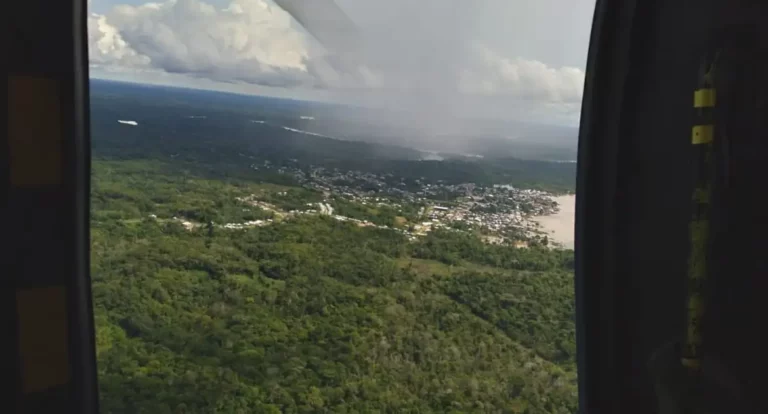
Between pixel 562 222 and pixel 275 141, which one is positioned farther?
pixel 275 141

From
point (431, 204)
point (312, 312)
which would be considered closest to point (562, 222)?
point (431, 204)

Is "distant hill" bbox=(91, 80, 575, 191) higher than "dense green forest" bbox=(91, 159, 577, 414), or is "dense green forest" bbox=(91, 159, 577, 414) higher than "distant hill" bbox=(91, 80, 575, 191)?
"distant hill" bbox=(91, 80, 575, 191)

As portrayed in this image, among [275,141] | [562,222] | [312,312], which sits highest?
[275,141]

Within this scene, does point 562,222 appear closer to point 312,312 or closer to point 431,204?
point 431,204

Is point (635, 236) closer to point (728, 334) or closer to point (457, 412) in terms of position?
point (728, 334)

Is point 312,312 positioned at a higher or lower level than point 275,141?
lower

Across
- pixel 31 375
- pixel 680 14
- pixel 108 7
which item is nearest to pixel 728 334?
pixel 680 14

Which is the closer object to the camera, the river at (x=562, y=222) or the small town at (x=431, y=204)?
the river at (x=562, y=222)

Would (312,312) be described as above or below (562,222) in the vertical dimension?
below
